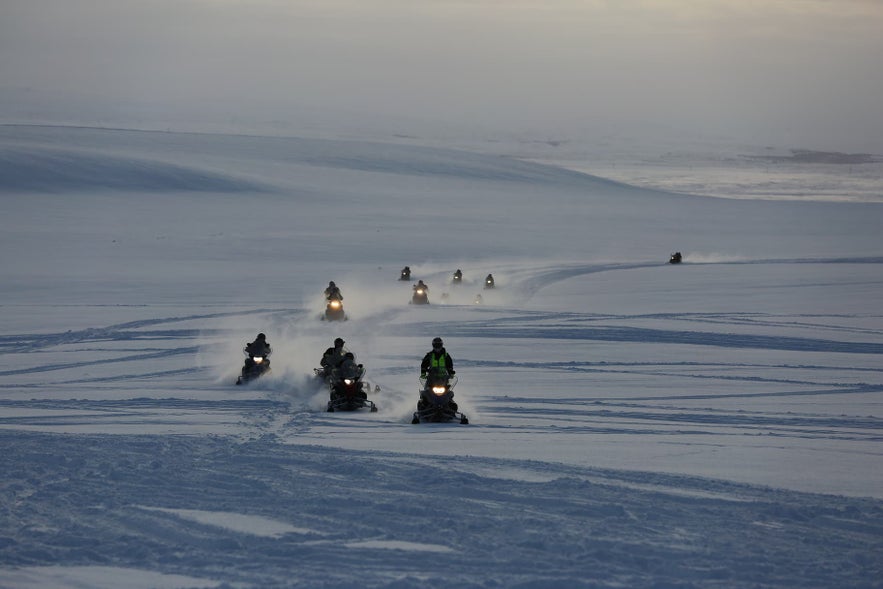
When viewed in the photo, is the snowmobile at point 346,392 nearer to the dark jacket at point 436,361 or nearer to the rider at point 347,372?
the rider at point 347,372

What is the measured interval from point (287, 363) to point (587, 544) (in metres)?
11.7

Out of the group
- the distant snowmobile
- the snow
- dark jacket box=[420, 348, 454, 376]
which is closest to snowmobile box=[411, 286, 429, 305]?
the distant snowmobile

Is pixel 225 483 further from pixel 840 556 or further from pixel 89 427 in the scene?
pixel 840 556

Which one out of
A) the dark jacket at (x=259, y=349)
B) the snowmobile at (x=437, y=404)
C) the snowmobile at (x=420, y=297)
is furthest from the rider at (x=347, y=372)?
the snowmobile at (x=420, y=297)

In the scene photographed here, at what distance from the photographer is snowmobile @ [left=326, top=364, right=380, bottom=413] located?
15.5 metres

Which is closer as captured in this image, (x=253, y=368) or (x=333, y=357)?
(x=333, y=357)

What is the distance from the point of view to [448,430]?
1373 cm

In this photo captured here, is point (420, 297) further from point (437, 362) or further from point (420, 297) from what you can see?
point (437, 362)

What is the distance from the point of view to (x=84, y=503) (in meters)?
9.90

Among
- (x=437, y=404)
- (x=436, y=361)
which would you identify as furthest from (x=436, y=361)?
(x=437, y=404)

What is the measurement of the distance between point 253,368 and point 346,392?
3060 millimetres

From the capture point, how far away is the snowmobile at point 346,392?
15.5 m

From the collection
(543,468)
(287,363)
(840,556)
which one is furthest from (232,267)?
(840,556)

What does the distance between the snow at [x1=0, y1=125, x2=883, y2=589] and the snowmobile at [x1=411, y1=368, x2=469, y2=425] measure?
0.25m
